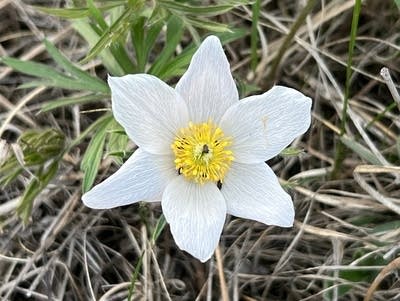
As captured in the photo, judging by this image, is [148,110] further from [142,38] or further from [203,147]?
[142,38]

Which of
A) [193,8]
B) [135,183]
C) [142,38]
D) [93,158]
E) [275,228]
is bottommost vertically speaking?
[275,228]

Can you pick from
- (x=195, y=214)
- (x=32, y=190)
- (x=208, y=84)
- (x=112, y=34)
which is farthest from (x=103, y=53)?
(x=195, y=214)

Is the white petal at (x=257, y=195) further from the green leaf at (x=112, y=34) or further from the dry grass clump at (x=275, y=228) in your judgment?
the green leaf at (x=112, y=34)

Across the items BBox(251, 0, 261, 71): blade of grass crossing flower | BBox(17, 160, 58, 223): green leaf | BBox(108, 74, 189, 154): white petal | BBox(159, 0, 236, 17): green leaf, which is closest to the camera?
BBox(108, 74, 189, 154): white petal

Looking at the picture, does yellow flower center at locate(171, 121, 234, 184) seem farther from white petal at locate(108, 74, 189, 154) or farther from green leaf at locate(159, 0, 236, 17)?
green leaf at locate(159, 0, 236, 17)

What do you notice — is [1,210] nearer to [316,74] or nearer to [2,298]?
[2,298]

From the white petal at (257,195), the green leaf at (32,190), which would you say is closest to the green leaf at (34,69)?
the green leaf at (32,190)

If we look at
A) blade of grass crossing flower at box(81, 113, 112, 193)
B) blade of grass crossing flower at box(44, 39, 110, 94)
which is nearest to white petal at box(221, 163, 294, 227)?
blade of grass crossing flower at box(81, 113, 112, 193)

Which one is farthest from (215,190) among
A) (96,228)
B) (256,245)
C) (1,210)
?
(1,210)
